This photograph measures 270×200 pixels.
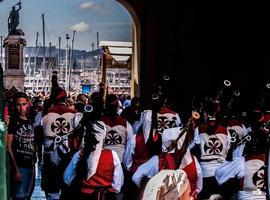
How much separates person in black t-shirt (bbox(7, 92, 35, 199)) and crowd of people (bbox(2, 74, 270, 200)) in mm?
11

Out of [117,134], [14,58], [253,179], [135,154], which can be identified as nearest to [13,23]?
[14,58]

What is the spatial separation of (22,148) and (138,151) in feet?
4.50

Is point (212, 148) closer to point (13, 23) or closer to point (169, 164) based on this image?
point (169, 164)

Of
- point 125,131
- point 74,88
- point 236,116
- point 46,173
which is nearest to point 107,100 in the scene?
point 125,131

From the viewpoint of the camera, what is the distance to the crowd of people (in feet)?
22.3

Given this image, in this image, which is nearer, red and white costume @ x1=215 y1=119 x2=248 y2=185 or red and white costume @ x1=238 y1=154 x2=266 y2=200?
red and white costume @ x1=238 y1=154 x2=266 y2=200

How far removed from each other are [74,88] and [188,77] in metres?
36.6

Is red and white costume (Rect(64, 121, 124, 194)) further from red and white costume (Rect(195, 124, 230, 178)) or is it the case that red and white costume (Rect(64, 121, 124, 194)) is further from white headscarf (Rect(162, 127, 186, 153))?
red and white costume (Rect(195, 124, 230, 178))

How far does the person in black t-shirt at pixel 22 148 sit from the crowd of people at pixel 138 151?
11 mm

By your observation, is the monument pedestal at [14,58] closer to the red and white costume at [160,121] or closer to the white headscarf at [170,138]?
the red and white costume at [160,121]

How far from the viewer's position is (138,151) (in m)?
9.11

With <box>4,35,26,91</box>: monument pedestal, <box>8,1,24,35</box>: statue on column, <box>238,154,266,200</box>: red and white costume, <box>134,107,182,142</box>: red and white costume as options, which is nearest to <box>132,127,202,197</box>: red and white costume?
<box>238,154,266,200</box>: red and white costume

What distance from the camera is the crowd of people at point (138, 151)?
22.3 feet

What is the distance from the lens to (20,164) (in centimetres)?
873
